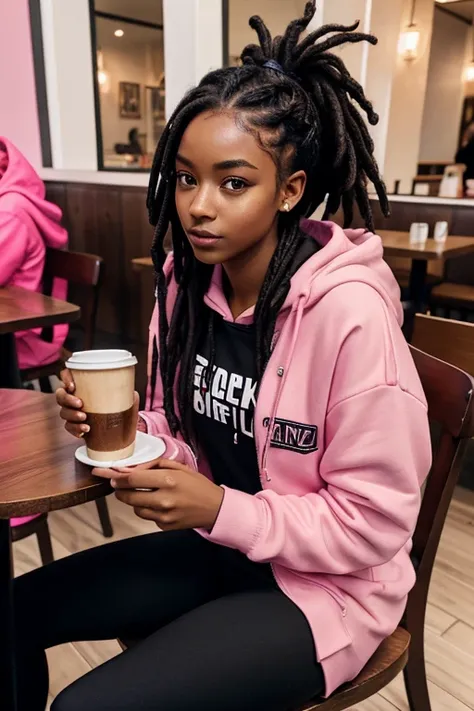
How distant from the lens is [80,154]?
13.5 ft

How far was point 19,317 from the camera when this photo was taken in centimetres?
157

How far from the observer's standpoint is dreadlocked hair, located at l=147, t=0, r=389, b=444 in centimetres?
93

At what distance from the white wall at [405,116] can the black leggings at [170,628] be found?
199 inches

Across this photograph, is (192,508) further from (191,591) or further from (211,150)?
(211,150)

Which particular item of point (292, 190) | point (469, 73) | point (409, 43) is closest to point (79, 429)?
point (292, 190)

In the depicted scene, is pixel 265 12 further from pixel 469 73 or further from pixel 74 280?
pixel 74 280

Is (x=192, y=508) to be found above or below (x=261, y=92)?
below

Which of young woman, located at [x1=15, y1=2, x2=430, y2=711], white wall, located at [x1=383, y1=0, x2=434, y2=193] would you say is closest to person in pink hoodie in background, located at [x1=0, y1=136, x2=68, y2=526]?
young woman, located at [x1=15, y1=2, x2=430, y2=711]

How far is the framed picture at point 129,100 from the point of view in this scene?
883cm

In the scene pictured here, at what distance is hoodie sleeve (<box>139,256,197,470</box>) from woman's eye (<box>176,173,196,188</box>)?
0.84 feet

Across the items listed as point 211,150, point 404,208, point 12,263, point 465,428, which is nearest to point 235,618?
point 465,428

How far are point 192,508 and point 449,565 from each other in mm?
1511

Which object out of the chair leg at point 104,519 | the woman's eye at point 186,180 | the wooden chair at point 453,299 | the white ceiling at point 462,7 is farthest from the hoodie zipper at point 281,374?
the white ceiling at point 462,7

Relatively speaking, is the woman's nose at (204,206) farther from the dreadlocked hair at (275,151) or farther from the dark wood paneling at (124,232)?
the dark wood paneling at (124,232)
